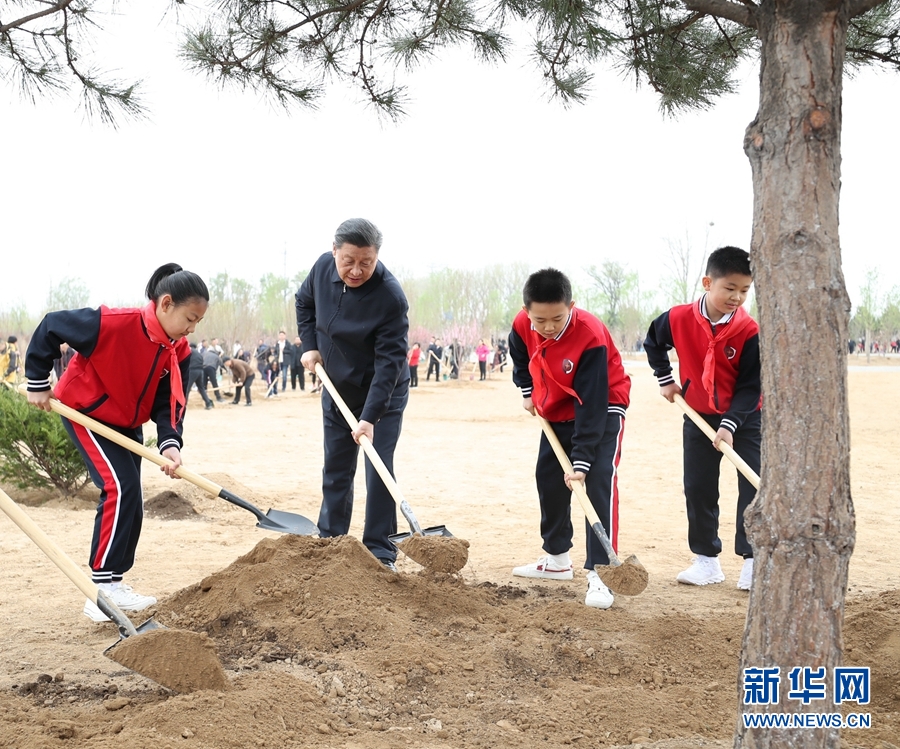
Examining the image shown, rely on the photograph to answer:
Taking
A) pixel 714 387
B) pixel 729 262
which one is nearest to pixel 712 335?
pixel 714 387

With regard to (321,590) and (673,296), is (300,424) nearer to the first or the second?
(321,590)

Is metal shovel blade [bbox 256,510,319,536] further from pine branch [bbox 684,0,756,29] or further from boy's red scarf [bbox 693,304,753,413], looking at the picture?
pine branch [bbox 684,0,756,29]

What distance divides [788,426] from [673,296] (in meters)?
53.4

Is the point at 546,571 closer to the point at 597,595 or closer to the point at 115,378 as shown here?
the point at 597,595

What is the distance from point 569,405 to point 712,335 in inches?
32.0

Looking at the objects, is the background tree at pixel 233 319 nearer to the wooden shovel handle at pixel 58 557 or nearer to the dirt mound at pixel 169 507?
the dirt mound at pixel 169 507

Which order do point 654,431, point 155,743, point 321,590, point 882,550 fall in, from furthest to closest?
point 654,431 → point 882,550 → point 321,590 → point 155,743

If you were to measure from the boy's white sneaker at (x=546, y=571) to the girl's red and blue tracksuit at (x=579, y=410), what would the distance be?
0.09m

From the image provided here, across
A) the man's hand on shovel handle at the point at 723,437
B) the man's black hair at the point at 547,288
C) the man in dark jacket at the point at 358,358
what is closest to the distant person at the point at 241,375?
the man in dark jacket at the point at 358,358

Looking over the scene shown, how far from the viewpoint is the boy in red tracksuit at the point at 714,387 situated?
425 centimetres

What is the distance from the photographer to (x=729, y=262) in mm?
4129

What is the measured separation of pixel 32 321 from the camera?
56.5m

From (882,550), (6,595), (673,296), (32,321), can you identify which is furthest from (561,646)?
(32,321)

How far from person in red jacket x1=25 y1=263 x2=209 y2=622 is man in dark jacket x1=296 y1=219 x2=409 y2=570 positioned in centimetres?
77
